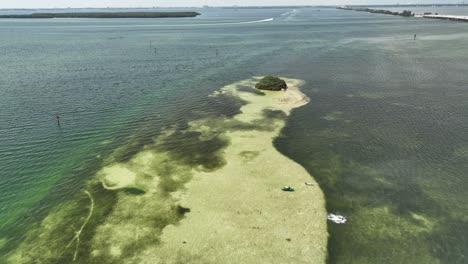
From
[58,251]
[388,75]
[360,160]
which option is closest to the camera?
[58,251]

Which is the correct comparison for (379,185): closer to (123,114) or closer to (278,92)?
(278,92)

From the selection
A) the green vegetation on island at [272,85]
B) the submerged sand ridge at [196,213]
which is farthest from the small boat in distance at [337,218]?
the green vegetation on island at [272,85]

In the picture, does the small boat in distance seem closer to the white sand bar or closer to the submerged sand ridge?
the white sand bar

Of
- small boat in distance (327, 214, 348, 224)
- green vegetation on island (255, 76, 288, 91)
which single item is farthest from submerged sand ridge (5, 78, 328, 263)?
green vegetation on island (255, 76, 288, 91)

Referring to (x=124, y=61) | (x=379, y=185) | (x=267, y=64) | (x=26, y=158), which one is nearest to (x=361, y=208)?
(x=379, y=185)

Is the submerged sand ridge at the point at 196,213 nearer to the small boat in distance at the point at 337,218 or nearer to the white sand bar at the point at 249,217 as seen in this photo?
the white sand bar at the point at 249,217

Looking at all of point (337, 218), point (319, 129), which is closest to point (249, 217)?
point (337, 218)

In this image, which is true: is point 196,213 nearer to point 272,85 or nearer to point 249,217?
point 249,217
